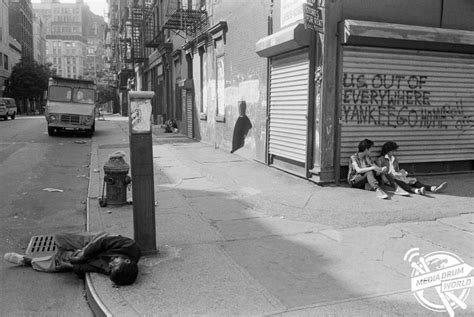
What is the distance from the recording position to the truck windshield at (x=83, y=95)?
21.2 meters

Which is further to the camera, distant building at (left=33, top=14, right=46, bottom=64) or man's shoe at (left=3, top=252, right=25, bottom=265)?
distant building at (left=33, top=14, right=46, bottom=64)

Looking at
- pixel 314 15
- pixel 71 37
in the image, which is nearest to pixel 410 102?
pixel 314 15

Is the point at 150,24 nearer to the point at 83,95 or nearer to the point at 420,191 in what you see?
the point at 83,95

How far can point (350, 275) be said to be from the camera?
4434mm

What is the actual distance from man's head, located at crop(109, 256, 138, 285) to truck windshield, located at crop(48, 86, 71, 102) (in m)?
18.5

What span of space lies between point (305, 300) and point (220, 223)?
255 centimetres

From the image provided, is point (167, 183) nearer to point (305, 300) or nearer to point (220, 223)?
point (220, 223)

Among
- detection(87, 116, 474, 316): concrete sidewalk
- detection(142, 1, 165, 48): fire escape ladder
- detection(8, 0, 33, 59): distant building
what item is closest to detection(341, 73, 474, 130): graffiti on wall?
detection(87, 116, 474, 316): concrete sidewalk

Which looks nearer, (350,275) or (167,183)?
(350,275)

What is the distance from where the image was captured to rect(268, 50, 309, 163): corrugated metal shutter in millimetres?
9211

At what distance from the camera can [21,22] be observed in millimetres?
88500

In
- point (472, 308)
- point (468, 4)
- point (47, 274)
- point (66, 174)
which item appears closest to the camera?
point (472, 308)

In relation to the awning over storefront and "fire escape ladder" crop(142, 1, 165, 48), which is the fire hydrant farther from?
"fire escape ladder" crop(142, 1, 165, 48)

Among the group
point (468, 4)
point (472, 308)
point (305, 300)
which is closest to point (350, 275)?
point (305, 300)
